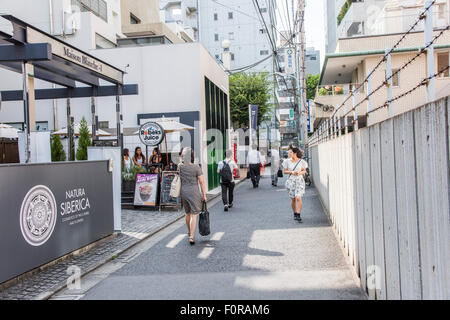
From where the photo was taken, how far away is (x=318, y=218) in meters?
9.95

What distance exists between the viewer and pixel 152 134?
503 inches

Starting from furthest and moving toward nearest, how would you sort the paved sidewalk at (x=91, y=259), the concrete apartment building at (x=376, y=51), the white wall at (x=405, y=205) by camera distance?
1. the concrete apartment building at (x=376, y=51)
2. the paved sidewalk at (x=91, y=259)
3. the white wall at (x=405, y=205)

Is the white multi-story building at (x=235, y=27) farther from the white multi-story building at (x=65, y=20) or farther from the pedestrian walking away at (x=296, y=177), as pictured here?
the pedestrian walking away at (x=296, y=177)

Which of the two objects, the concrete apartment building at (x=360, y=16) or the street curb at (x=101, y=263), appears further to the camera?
the concrete apartment building at (x=360, y=16)

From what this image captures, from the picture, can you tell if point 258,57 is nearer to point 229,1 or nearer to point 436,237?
point 229,1

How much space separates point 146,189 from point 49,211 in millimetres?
6181

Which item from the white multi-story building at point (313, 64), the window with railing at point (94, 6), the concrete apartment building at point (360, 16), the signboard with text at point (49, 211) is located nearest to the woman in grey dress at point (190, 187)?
the signboard with text at point (49, 211)

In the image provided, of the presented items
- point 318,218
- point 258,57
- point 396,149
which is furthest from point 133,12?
point 258,57

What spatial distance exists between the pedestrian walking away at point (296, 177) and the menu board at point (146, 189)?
4267 mm

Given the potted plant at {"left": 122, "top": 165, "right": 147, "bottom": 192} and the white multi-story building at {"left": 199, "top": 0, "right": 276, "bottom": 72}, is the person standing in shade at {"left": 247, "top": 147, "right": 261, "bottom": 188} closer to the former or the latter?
the potted plant at {"left": 122, "top": 165, "right": 147, "bottom": 192}

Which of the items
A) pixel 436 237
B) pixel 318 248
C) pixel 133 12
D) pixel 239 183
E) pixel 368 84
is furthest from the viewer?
pixel 133 12

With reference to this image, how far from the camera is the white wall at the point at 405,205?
226cm

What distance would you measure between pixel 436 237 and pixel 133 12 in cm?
3239

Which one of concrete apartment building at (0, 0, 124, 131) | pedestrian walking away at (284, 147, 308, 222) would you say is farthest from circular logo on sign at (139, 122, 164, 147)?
concrete apartment building at (0, 0, 124, 131)
